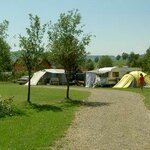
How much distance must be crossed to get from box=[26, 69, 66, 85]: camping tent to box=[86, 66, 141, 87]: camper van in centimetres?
476

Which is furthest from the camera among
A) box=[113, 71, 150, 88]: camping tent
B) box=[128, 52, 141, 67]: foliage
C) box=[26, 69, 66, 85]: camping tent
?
box=[128, 52, 141, 67]: foliage

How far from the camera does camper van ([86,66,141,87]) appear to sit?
52.7m

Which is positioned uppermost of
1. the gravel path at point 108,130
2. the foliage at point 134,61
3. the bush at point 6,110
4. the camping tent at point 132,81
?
the foliage at point 134,61

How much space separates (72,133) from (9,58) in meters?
10.9


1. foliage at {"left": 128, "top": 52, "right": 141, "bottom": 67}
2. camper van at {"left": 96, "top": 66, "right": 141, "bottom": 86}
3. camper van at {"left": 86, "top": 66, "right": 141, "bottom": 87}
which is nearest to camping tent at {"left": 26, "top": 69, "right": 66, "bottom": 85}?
camper van at {"left": 86, "top": 66, "right": 141, "bottom": 87}

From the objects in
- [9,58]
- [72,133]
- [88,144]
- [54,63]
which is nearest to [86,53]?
[54,63]

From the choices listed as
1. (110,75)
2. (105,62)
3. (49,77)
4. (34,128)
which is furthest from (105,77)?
(105,62)

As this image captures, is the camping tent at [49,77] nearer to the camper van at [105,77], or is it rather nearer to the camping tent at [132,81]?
the camper van at [105,77]

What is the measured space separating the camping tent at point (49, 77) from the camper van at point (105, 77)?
4.76 m

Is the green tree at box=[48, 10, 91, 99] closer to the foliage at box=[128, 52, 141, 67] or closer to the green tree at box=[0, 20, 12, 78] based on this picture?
the green tree at box=[0, 20, 12, 78]

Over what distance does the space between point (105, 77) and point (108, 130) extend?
37817mm

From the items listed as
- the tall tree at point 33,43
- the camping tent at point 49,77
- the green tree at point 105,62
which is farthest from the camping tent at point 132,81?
the green tree at point 105,62

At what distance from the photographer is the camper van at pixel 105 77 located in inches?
2073

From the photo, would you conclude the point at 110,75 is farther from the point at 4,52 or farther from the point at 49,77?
the point at 4,52
